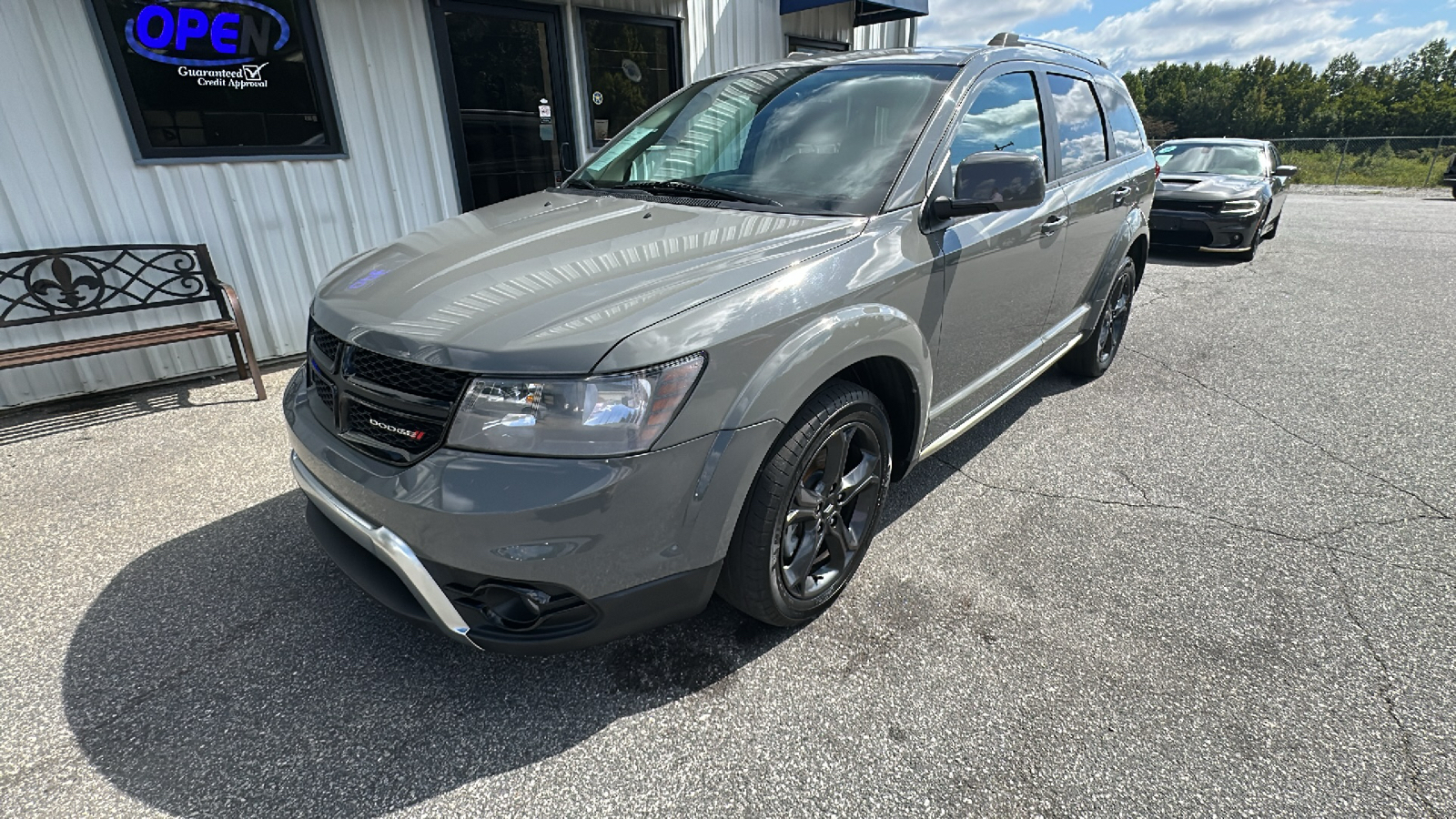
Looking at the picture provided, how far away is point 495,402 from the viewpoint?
5.26 ft

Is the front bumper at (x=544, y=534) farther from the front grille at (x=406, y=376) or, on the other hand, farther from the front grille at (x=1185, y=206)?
the front grille at (x=1185, y=206)

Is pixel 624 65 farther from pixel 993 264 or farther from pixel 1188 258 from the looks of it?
pixel 1188 258

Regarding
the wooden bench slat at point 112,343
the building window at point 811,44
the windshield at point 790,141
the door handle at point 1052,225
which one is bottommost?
the wooden bench slat at point 112,343

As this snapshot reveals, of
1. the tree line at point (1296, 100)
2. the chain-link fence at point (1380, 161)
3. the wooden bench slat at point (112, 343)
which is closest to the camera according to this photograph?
the wooden bench slat at point (112, 343)

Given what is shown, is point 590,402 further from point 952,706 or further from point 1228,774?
point 1228,774

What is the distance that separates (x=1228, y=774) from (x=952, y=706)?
67cm

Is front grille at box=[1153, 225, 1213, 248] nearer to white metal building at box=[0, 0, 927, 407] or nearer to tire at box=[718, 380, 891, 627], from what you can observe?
white metal building at box=[0, 0, 927, 407]

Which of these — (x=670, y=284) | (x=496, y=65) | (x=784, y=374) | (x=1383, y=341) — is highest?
(x=496, y=65)

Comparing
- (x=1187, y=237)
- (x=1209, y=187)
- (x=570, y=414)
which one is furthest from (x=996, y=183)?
(x=1209, y=187)

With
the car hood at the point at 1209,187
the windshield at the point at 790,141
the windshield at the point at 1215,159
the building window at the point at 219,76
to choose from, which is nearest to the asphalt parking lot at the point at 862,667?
the windshield at the point at 790,141

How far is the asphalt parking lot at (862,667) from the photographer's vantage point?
1.74 m

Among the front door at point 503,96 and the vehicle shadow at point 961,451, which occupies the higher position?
the front door at point 503,96

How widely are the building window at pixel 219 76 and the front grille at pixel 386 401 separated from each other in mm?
3490

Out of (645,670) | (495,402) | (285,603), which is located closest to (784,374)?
(495,402)
